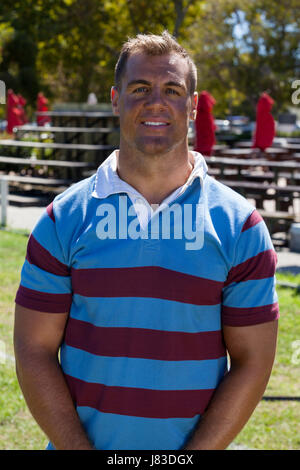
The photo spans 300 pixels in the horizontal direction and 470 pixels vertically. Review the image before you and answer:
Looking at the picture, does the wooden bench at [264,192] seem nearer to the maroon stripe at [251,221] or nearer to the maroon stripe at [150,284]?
the maroon stripe at [251,221]

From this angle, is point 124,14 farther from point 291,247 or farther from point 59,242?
point 59,242

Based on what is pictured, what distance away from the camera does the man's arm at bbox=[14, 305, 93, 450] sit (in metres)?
1.85

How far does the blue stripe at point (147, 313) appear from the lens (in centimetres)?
178

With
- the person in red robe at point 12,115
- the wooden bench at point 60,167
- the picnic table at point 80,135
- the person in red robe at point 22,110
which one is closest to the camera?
the wooden bench at point 60,167

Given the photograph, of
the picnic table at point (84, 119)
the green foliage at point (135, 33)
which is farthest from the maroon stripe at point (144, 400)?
the green foliage at point (135, 33)

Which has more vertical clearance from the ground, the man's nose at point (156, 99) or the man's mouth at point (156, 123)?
the man's nose at point (156, 99)

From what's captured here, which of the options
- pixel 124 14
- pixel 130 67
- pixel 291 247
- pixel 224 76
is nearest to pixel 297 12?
pixel 224 76

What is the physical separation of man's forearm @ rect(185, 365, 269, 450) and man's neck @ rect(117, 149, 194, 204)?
1.79 ft

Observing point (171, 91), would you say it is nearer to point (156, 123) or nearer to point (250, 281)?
point (156, 123)

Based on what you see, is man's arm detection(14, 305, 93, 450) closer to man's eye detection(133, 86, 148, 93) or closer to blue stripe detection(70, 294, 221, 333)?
blue stripe detection(70, 294, 221, 333)

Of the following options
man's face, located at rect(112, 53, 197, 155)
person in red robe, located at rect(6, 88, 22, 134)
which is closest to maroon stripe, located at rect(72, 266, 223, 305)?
man's face, located at rect(112, 53, 197, 155)

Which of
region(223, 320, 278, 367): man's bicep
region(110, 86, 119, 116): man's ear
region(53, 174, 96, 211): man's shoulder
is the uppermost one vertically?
region(110, 86, 119, 116): man's ear

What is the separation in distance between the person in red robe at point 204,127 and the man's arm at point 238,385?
36.9ft

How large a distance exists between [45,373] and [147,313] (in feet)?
1.14
